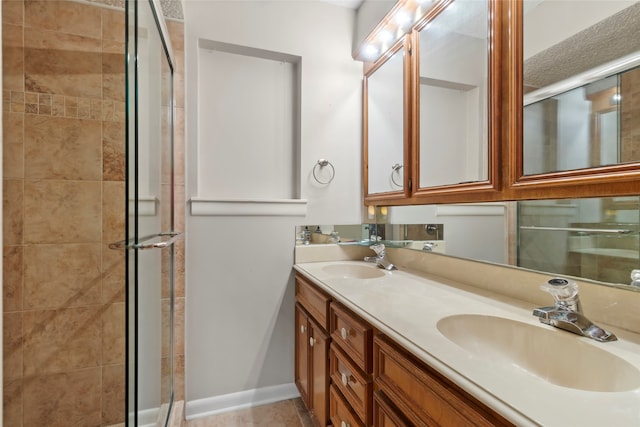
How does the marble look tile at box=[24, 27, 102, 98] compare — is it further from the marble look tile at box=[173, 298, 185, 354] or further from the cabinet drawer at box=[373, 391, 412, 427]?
the cabinet drawer at box=[373, 391, 412, 427]

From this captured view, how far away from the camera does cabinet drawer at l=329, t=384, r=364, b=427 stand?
1.02 m

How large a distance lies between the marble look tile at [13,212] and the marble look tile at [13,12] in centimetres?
71

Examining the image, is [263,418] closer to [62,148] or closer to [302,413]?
[302,413]

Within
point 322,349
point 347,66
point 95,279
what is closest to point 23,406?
point 95,279

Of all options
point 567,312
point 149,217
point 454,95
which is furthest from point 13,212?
point 567,312

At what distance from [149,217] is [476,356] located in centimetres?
107

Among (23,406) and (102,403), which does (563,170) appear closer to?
(102,403)

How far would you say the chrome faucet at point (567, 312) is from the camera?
29.5 inches

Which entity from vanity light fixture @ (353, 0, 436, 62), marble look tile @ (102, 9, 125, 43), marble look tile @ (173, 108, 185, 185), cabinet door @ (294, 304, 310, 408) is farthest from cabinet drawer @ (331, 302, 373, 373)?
marble look tile @ (102, 9, 125, 43)

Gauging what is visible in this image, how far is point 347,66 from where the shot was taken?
1912 millimetres

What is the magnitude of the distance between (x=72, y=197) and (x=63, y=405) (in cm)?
99

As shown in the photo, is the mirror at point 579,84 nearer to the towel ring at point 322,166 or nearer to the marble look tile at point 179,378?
the towel ring at point 322,166

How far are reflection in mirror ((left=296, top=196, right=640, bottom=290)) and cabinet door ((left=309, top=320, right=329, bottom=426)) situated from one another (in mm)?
702

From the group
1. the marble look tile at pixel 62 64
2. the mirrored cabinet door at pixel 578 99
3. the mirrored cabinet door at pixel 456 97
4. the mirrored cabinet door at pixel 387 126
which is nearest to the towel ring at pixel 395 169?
the mirrored cabinet door at pixel 387 126
